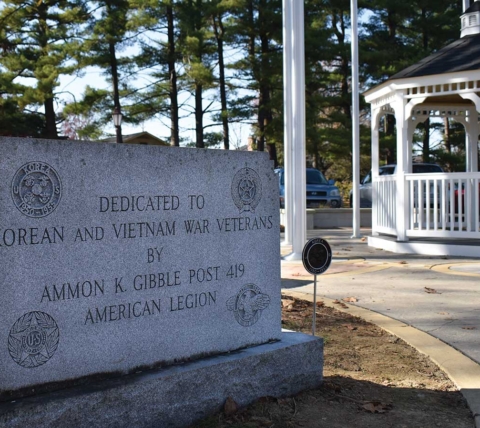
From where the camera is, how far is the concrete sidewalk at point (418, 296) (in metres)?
5.55

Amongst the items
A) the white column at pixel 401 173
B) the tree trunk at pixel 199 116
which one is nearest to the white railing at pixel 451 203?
the white column at pixel 401 173

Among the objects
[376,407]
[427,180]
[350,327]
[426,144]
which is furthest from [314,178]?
[376,407]

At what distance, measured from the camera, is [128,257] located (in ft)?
13.0

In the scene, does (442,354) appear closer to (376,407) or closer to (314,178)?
(376,407)

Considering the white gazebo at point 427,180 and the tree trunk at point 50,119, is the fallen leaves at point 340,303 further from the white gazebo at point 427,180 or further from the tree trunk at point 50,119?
the tree trunk at point 50,119

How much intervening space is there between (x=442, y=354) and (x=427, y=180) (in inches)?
318

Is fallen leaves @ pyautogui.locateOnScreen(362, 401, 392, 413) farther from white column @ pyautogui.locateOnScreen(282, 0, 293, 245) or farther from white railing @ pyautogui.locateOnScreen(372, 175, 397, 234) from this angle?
white railing @ pyautogui.locateOnScreen(372, 175, 397, 234)

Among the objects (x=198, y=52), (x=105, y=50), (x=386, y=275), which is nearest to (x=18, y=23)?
(x=105, y=50)

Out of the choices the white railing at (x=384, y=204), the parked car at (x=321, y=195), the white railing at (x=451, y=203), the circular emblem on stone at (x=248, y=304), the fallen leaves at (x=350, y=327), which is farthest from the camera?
the parked car at (x=321, y=195)

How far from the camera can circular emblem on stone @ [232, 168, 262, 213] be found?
4.53 metres

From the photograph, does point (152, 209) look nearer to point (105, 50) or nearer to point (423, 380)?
point (423, 380)

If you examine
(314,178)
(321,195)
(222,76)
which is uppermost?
(222,76)

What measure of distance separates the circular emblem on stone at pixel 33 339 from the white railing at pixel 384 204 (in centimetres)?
1107

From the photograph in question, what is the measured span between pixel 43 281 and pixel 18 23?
31.9 m
